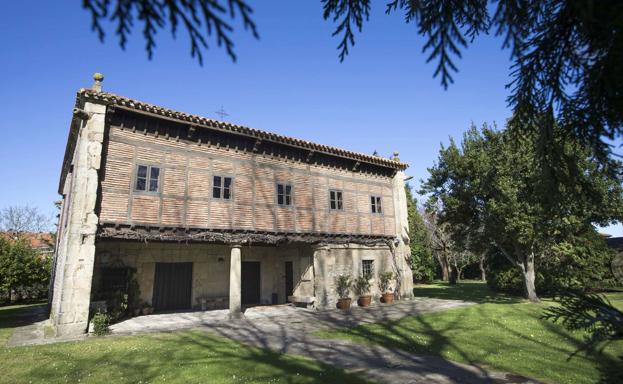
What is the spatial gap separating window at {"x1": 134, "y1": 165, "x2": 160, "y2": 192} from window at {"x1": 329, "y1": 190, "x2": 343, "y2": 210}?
8972mm

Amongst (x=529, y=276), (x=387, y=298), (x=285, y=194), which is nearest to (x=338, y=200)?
(x=285, y=194)

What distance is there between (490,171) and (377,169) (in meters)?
6.32

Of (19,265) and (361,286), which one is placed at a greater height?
(19,265)

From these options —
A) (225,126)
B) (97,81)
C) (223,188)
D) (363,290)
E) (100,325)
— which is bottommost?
(100,325)

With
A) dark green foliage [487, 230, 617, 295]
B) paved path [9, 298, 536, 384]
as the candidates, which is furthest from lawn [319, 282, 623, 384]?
dark green foliage [487, 230, 617, 295]

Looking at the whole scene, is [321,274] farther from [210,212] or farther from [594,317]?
[594,317]

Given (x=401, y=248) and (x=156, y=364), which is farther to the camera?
(x=401, y=248)

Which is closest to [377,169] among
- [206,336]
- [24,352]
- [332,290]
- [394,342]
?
[332,290]

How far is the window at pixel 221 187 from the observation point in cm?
1512

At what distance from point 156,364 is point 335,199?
1275 centimetres

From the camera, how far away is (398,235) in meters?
21.3

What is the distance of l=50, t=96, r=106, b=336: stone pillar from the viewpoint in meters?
11.2

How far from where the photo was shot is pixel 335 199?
63.0 feet

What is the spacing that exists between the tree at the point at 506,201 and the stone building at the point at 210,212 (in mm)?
3178
